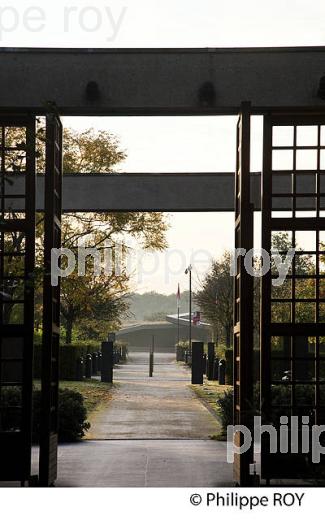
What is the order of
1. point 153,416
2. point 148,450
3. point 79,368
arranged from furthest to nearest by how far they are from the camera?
point 79,368
point 153,416
point 148,450

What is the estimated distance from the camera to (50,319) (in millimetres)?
9508

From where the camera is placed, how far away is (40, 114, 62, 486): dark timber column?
934 cm

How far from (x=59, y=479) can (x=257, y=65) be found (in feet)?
15.3

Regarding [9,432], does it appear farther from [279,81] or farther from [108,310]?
[108,310]

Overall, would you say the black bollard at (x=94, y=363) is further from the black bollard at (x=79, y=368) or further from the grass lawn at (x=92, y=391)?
the black bollard at (x=79, y=368)

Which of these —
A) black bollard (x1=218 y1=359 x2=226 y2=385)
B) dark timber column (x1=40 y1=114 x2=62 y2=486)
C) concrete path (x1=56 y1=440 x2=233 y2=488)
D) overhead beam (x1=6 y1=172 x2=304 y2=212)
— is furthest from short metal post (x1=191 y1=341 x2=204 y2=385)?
dark timber column (x1=40 y1=114 x2=62 y2=486)

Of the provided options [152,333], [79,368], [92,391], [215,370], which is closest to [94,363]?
[215,370]

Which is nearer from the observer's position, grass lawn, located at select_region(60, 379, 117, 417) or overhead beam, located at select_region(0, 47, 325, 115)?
overhead beam, located at select_region(0, 47, 325, 115)

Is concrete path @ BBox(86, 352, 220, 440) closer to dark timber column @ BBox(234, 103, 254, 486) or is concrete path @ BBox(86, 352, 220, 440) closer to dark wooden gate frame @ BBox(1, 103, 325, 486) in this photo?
dark wooden gate frame @ BBox(1, 103, 325, 486)

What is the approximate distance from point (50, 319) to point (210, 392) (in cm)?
1836

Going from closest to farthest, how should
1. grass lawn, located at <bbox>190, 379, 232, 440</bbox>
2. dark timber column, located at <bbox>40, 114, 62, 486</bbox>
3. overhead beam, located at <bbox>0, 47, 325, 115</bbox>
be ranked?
dark timber column, located at <bbox>40, 114, 62, 486</bbox>, overhead beam, located at <bbox>0, 47, 325, 115</bbox>, grass lawn, located at <bbox>190, 379, 232, 440</bbox>

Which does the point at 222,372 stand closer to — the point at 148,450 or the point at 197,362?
the point at 197,362

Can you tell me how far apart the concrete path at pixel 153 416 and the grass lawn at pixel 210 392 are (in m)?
0.21

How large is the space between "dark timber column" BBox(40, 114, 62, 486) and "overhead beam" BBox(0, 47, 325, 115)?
388 mm
